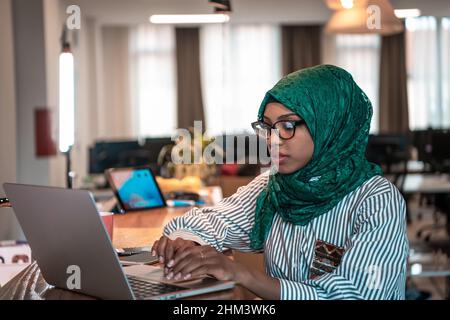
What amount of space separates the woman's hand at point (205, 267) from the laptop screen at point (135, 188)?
135cm

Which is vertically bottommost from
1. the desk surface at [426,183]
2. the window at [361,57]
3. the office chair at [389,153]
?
the desk surface at [426,183]

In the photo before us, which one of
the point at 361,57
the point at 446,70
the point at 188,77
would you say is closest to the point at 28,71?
the point at 188,77

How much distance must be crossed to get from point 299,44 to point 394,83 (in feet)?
5.49

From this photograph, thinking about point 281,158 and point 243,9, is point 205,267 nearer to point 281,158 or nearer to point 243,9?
point 281,158

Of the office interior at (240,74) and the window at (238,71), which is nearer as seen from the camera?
the office interior at (240,74)

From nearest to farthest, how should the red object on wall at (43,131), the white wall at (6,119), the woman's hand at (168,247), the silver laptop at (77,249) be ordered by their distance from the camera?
the silver laptop at (77,249)
the woman's hand at (168,247)
the white wall at (6,119)
the red object on wall at (43,131)

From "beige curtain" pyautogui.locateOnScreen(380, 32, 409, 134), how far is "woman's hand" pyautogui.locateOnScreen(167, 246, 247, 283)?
1010 cm

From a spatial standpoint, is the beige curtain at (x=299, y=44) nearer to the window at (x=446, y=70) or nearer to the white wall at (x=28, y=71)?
the window at (x=446, y=70)

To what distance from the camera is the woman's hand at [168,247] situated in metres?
1.45

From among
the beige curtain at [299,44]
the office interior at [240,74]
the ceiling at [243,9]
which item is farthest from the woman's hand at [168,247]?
the beige curtain at [299,44]

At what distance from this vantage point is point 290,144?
1520mm

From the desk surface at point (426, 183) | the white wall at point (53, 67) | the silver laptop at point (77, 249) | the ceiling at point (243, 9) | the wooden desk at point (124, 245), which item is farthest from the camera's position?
the ceiling at point (243, 9)

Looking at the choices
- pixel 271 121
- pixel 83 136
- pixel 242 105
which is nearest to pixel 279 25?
pixel 242 105

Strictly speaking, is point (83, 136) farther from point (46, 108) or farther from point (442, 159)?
point (442, 159)
